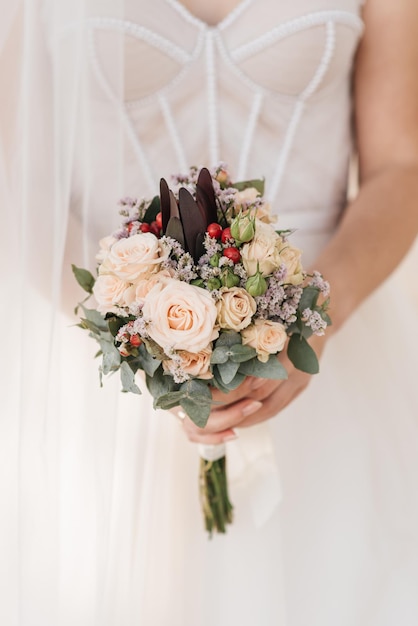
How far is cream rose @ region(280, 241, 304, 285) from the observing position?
58 centimetres

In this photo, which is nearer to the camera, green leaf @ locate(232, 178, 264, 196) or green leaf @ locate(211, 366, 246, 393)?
green leaf @ locate(211, 366, 246, 393)

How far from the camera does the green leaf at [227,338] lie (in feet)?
1.88

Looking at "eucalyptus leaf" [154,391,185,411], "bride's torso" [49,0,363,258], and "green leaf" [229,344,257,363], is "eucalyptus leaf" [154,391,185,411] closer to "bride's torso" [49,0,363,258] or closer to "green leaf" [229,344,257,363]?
"green leaf" [229,344,257,363]

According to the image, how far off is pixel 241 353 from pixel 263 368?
0.04 metres

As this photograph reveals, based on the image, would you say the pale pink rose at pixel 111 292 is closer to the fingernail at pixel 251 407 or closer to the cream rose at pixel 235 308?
the cream rose at pixel 235 308

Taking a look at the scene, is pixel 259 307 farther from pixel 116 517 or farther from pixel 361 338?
pixel 361 338

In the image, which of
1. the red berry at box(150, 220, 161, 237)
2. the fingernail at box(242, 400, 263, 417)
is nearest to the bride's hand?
the fingernail at box(242, 400, 263, 417)

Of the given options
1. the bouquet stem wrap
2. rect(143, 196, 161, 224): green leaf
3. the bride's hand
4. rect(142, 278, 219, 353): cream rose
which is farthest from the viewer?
the bouquet stem wrap

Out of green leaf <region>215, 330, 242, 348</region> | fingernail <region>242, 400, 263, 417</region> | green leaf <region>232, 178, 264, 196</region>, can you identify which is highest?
green leaf <region>232, 178, 264, 196</region>

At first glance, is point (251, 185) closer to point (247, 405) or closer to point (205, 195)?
point (205, 195)

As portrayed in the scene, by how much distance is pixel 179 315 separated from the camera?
521 millimetres

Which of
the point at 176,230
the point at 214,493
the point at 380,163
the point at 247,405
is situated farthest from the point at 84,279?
the point at 380,163

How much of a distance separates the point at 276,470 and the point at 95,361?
0.31 m

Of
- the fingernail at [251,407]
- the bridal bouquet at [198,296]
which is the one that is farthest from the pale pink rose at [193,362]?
the fingernail at [251,407]
